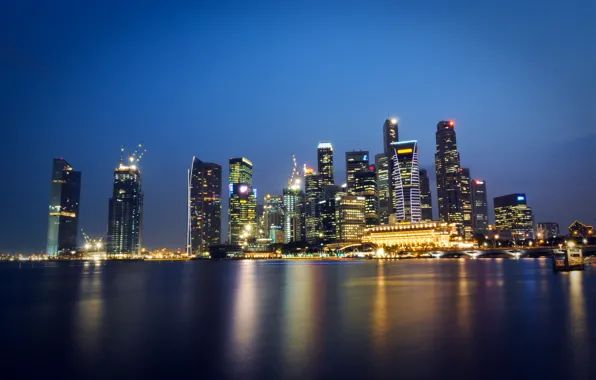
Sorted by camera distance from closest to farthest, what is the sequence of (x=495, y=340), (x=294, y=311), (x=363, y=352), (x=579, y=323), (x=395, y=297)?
(x=363, y=352), (x=495, y=340), (x=579, y=323), (x=294, y=311), (x=395, y=297)

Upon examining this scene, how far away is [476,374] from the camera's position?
19891 mm

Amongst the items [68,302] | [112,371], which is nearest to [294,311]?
[112,371]

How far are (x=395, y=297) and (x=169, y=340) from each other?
2985 centimetres

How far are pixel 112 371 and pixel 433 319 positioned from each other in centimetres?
2448

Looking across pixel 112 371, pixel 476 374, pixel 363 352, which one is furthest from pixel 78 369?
pixel 476 374

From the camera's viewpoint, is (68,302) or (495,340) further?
(68,302)

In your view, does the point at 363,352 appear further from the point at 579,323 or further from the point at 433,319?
the point at 579,323

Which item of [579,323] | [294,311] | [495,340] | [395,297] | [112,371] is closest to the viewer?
[112,371]

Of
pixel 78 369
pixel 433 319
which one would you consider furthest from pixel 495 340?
pixel 78 369

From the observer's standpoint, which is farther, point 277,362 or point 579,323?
point 579,323

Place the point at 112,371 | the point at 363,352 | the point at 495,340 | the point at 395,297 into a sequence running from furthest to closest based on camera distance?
the point at 395,297 < the point at 495,340 < the point at 363,352 < the point at 112,371

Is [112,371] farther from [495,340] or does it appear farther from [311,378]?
[495,340]

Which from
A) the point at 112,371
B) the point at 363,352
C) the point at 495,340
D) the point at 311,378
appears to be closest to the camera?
the point at 311,378

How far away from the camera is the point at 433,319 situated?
115 ft
